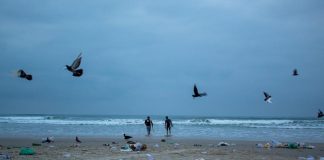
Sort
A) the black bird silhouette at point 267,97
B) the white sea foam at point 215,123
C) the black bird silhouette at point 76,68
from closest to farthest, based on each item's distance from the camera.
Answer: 1. the black bird silhouette at point 76,68
2. the black bird silhouette at point 267,97
3. the white sea foam at point 215,123

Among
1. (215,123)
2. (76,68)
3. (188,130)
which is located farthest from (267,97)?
(215,123)

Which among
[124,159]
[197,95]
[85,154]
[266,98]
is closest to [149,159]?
[124,159]

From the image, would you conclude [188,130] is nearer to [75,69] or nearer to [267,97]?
[267,97]

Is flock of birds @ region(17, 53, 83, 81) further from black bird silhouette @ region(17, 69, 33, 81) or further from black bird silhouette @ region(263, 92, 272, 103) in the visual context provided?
black bird silhouette @ region(263, 92, 272, 103)

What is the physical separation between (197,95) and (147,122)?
46.6ft

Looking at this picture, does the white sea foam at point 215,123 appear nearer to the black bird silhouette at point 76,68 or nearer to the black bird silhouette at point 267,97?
the black bird silhouette at point 267,97

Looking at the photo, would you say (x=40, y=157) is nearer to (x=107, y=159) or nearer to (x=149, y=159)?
(x=107, y=159)

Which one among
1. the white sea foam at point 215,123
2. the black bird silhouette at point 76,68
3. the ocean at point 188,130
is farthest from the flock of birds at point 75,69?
the white sea foam at point 215,123

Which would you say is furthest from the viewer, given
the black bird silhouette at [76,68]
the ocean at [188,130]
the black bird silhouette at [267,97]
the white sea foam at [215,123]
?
the white sea foam at [215,123]

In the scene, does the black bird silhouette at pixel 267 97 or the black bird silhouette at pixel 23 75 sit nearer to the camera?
the black bird silhouette at pixel 23 75

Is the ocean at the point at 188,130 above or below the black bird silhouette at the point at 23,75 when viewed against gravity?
below

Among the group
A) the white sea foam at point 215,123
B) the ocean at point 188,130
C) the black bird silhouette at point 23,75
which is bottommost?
the ocean at point 188,130

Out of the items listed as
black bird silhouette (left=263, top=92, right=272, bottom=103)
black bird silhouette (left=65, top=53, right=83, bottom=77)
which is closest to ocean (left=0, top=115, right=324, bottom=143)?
black bird silhouette (left=263, top=92, right=272, bottom=103)

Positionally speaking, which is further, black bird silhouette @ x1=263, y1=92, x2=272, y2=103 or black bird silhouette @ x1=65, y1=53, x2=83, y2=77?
black bird silhouette @ x1=263, y1=92, x2=272, y2=103
